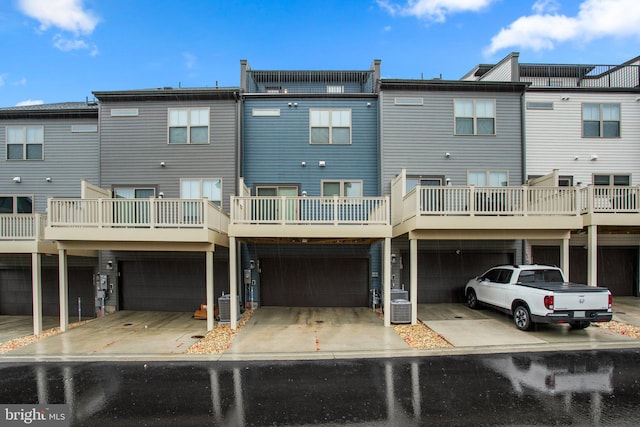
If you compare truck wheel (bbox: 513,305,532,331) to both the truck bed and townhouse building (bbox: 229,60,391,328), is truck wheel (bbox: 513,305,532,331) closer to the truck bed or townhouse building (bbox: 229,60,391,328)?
the truck bed

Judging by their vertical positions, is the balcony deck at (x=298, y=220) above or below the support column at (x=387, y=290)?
above

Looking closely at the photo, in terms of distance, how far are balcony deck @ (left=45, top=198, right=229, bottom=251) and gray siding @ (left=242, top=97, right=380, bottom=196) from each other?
3.63 metres

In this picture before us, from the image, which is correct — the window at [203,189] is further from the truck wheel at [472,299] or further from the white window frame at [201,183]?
the truck wheel at [472,299]

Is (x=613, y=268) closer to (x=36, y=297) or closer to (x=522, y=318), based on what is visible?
(x=522, y=318)

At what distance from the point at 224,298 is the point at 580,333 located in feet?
32.0

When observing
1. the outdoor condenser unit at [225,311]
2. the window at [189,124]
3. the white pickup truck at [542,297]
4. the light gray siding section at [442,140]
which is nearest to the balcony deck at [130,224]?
the outdoor condenser unit at [225,311]

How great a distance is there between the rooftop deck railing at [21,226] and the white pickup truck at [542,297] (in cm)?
1420

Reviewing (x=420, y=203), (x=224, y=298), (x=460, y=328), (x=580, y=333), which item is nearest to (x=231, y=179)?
(x=224, y=298)

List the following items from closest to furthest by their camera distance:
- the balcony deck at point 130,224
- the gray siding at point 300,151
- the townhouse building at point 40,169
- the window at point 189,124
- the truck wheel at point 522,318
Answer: the truck wheel at point 522,318 < the balcony deck at point 130,224 < the window at point 189,124 < the gray siding at point 300,151 < the townhouse building at point 40,169

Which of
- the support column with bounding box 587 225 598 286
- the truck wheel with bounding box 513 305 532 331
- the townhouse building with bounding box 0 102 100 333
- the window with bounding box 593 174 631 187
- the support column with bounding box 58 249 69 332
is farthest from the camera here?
the window with bounding box 593 174 631 187

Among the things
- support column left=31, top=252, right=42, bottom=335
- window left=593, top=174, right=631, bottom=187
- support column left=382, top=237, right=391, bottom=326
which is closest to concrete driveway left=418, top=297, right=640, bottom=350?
support column left=382, top=237, right=391, bottom=326

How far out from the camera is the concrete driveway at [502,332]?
27.7 ft

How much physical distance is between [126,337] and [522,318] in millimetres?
10477

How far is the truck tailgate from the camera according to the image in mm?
8492
